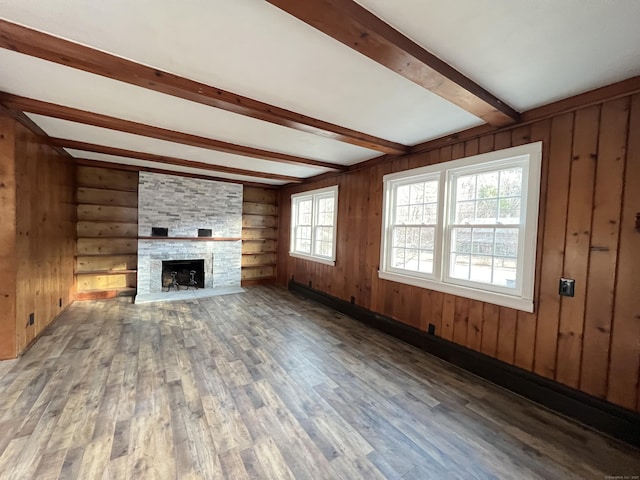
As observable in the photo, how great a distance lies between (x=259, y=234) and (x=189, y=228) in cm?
171

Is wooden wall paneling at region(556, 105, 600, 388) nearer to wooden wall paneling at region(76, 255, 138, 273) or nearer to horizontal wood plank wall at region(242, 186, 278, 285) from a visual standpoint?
horizontal wood plank wall at region(242, 186, 278, 285)

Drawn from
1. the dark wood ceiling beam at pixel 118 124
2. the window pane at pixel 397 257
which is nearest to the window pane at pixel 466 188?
the window pane at pixel 397 257

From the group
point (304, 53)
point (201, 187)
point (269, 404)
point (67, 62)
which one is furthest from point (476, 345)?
point (201, 187)

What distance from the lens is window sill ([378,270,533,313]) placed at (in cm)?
240

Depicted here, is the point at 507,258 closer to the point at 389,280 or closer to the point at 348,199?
the point at 389,280

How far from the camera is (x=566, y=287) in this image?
2143 mm

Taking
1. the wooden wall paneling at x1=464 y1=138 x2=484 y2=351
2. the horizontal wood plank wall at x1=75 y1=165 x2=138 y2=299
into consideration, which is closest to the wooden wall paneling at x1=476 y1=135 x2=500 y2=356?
the wooden wall paneling at x1=464 y1=138 x2=484 y2=351

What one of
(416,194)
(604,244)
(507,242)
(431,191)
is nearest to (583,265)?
(604,244)

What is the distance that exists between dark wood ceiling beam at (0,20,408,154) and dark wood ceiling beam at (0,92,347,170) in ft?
3.60

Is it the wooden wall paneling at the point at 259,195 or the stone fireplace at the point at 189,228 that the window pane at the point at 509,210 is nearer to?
the stone fireplace at the point at 189,228

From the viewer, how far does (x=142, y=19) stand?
1.38 metres

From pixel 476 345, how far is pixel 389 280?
1.32 metres

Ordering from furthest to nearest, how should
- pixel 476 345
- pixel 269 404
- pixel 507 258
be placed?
pixel 476 345 → pixel 507 258 → pixel 269 404

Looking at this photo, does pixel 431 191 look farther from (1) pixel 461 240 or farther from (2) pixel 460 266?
(2) pixel 460 266
